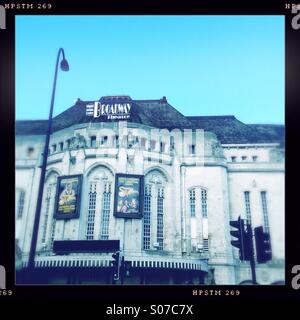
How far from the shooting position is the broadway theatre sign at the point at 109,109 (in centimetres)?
593

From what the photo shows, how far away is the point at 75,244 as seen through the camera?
6.17 metres

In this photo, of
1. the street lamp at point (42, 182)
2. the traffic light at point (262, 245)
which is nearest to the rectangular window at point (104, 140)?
the street lamp at point (42, 182)

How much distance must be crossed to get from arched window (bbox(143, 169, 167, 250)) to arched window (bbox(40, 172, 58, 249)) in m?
1.65

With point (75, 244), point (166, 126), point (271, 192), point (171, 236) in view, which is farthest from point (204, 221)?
point (75, 244)

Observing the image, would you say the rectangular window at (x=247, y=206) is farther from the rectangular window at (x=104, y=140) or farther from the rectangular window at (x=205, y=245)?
the rectangular window at (x=104, y=140)

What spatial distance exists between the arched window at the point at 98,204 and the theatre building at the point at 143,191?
4cm

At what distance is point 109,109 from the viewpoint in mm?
5949

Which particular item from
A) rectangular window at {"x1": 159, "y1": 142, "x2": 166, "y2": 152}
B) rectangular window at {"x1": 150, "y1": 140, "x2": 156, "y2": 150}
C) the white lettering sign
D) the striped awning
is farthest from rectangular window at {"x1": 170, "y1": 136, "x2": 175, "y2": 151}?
the striped awning

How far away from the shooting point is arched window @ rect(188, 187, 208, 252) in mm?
6477

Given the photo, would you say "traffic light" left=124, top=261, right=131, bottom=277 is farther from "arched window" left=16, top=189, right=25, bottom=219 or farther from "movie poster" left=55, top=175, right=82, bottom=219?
"arched window" left=16, top=189, right=25, bottom=219

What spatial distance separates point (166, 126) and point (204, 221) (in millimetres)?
1757
